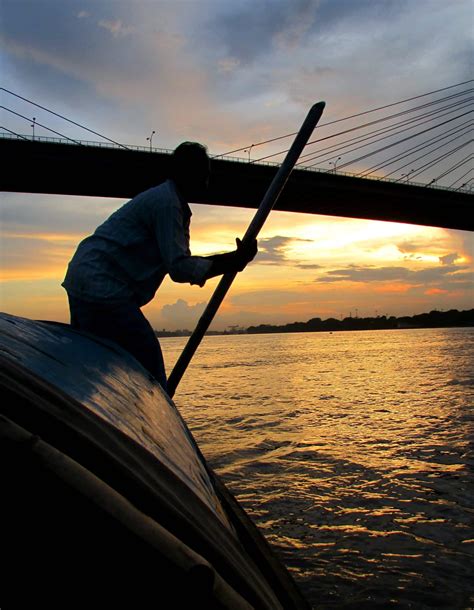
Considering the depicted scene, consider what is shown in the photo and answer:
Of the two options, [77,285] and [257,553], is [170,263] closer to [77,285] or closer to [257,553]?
[77,285]

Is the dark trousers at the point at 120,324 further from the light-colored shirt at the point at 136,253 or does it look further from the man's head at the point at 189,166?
the man's head at the point at 189,166

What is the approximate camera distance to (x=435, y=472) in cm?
388

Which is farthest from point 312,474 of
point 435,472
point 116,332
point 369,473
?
point 116,332

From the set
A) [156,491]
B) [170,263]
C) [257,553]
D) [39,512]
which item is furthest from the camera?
[170,263]

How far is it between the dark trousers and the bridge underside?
21925 mm

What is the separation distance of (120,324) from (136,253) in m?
0.35

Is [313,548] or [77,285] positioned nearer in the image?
[77,285]

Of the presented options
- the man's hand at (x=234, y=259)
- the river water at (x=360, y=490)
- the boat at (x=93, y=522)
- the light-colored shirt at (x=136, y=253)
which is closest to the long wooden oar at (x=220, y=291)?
the man's hand at (x=234, y=259)

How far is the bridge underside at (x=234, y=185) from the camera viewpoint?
74.1ft

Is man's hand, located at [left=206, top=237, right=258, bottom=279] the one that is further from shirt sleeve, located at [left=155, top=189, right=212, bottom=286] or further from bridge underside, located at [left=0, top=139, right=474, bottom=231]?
bridge underside, located at [left=0, top=139, right=474, bottom=231]

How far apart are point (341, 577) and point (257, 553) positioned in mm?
888

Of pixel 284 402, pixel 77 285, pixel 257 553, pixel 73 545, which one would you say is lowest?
pixel 284 402

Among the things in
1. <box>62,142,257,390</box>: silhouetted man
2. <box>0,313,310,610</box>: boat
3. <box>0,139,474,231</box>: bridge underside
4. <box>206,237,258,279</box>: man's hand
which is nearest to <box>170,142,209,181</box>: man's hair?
<box>62,142,257,390</box>: silhouetted man

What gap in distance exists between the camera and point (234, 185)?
82.5 ft
